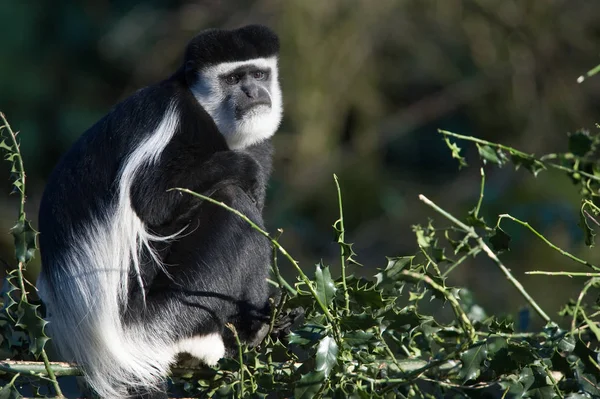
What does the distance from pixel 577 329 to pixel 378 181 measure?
4.64m

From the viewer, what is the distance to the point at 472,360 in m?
1.60

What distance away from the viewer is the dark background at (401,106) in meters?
5.98

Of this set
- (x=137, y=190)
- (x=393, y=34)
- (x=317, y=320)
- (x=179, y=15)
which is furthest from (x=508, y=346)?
(x=179, y=15)

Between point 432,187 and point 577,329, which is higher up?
point 577,329

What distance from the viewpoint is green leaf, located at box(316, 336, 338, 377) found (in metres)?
1.62

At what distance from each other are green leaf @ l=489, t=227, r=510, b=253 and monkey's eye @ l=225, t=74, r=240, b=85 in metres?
1.26

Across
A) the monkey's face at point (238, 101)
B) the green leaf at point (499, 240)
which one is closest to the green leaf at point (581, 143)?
the green leaf at point (499, 240)

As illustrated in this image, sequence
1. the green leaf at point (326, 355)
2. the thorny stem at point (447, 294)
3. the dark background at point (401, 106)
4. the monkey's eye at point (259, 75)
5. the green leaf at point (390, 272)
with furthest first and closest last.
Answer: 1. the dark background at point (401, 106)
2. the monkey's eye at point (259, 75)
3. the green leaf at point (390, 272)
4. the green leaf at point (326, 355)
5. the thorny stem at point (447, 294)

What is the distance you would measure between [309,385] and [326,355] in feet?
0.23

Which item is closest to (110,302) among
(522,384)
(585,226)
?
(522,384)

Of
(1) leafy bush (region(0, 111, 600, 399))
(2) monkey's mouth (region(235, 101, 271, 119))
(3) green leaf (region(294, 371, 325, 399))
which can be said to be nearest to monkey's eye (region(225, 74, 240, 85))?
(2) monkey's mouth (region(235, 101, 271, 119))

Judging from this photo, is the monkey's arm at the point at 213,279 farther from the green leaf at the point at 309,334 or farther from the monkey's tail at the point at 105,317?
the green leaf at the point at 309,334

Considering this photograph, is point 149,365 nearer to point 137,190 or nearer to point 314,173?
point 137,190

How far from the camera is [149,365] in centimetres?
221
